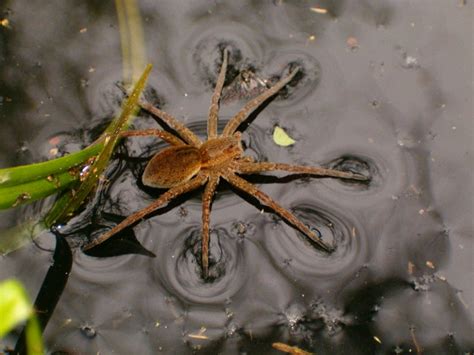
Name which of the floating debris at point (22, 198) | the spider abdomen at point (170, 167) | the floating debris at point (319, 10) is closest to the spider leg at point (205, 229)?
the spider abdomen at point (170, 167)

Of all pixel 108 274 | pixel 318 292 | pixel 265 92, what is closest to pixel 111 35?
pixel 265 92

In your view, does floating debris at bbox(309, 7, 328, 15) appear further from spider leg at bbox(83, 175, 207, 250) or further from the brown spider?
spider leg at bbox(83, 175, 207, 250)

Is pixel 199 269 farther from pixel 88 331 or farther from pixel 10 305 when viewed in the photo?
pixel 10 305

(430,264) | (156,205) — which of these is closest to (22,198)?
(156,205)

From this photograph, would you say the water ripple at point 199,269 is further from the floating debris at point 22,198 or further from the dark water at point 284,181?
the floating debris at point 22,198

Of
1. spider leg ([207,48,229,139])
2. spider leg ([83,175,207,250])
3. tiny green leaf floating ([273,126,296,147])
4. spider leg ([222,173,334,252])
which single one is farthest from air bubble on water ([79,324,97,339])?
tiny green leaf floating ([273,126,296,147])

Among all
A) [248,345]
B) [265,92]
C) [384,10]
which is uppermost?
[384,10]

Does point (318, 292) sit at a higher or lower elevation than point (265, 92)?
lower

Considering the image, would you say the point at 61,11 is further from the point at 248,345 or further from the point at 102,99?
the point at 248,345
